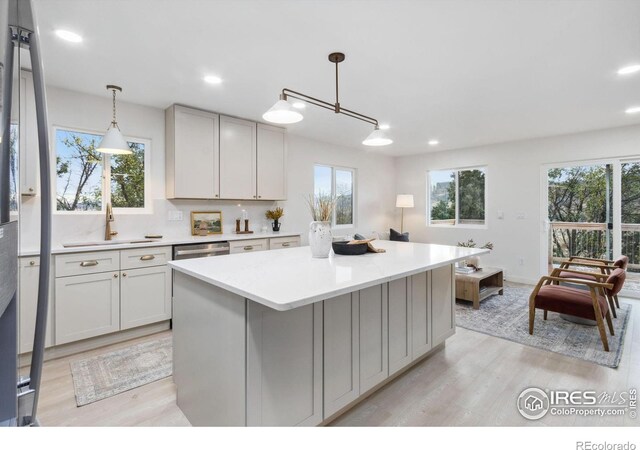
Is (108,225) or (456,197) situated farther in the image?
(456,197)

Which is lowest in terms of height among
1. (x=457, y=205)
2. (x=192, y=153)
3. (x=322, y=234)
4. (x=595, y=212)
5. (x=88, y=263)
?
(x=88, y=263)

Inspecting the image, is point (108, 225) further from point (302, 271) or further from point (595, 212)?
point (595, 212)

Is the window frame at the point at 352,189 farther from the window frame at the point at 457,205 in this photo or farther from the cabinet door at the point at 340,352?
the cabinet door at the point at 340,352

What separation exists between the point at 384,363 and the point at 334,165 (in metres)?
4.29

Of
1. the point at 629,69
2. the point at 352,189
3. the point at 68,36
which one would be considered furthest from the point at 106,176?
the point at 629,69

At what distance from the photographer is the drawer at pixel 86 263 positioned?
276 centimetres

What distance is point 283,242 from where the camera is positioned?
14.5 ft

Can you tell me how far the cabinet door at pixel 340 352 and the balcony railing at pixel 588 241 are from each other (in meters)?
4.89

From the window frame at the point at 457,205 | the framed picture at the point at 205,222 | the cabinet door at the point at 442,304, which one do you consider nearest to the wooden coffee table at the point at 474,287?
the cabinet door at the point at 442,304

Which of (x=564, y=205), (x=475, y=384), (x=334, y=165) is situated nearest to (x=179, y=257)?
(x=475, y=384)

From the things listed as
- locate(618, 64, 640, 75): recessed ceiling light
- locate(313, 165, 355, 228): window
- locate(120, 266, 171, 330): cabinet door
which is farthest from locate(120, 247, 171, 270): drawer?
locate(618, 64, 640, 75): recessed ceiling light

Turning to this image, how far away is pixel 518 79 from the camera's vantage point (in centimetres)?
298

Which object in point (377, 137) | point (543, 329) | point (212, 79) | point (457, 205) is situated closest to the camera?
point (377, 137)

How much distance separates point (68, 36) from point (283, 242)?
9.71 feet
